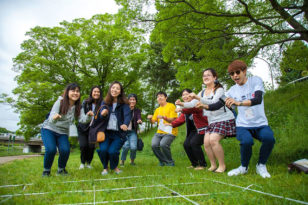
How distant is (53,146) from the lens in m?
3.43

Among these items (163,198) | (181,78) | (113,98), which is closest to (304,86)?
(181,78)

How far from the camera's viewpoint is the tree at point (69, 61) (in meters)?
15.5

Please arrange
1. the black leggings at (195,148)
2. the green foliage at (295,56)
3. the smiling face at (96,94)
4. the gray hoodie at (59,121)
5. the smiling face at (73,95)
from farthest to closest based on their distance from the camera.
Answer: the green foliage at (295,56), the smiling face at (96,94), the black leggings at (195,148), the smiling face at (73,95), the gray hoodie at (59,121)

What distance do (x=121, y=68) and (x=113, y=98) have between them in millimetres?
13062

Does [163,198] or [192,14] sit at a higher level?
[192,14]

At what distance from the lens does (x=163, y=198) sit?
1.91m

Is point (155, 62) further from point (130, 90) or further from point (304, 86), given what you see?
point (304, 86)

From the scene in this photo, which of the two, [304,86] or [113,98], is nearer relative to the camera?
[113,98]

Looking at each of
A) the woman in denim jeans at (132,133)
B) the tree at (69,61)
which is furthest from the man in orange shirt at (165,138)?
the tree at (69,61)

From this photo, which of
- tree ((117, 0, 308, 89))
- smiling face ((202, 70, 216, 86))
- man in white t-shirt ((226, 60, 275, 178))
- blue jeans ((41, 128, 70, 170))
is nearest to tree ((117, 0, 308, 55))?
A: tree ((117, 0, 308, 89))

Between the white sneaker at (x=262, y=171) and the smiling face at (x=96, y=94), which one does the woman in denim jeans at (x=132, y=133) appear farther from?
the white sneaker at (x=262, y=171)

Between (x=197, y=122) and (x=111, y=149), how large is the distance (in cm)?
184

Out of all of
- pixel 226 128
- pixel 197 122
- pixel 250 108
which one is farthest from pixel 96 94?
pixel 250 108

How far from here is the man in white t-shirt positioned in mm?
2906
